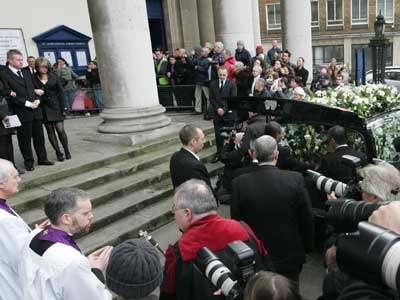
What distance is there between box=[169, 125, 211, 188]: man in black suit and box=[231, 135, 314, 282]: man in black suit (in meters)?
0.69

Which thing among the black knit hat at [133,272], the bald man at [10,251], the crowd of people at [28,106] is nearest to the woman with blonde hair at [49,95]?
the crowd of people at [28,106]

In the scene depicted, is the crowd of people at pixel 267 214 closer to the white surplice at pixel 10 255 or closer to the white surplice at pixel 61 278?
the white surplice at pixel 61 278

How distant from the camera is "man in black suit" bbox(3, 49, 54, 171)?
5430 mm

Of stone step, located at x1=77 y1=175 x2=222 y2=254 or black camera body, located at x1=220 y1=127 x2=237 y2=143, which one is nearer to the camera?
stone step, located at x1=77 y1=175 x2=222 y2=254

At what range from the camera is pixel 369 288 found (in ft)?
4.48

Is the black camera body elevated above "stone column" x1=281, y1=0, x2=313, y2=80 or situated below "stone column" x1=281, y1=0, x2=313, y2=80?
below

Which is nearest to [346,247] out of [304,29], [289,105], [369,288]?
[369,288]

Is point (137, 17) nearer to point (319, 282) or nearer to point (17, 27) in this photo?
point (319, 282)

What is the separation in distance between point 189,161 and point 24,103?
120 inches

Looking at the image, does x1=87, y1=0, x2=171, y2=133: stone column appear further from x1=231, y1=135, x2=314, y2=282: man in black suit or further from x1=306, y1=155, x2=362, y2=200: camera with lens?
x1=306, y1=155, x2=362, y2=200: camera with lens

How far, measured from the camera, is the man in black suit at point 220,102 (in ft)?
23.6

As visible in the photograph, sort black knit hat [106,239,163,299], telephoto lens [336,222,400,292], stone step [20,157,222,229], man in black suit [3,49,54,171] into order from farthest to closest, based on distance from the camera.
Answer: man in black suit [3,49,54,171]
stone step [20,157,222,229]
black knit hat [106,239,163,299]
telephoto lens [336,222,400,292]

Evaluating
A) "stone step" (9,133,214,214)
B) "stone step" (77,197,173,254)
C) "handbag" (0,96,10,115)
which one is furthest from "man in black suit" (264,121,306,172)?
"handbag" (0,96,10,115)

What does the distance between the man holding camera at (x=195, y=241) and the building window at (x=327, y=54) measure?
3625 cm
